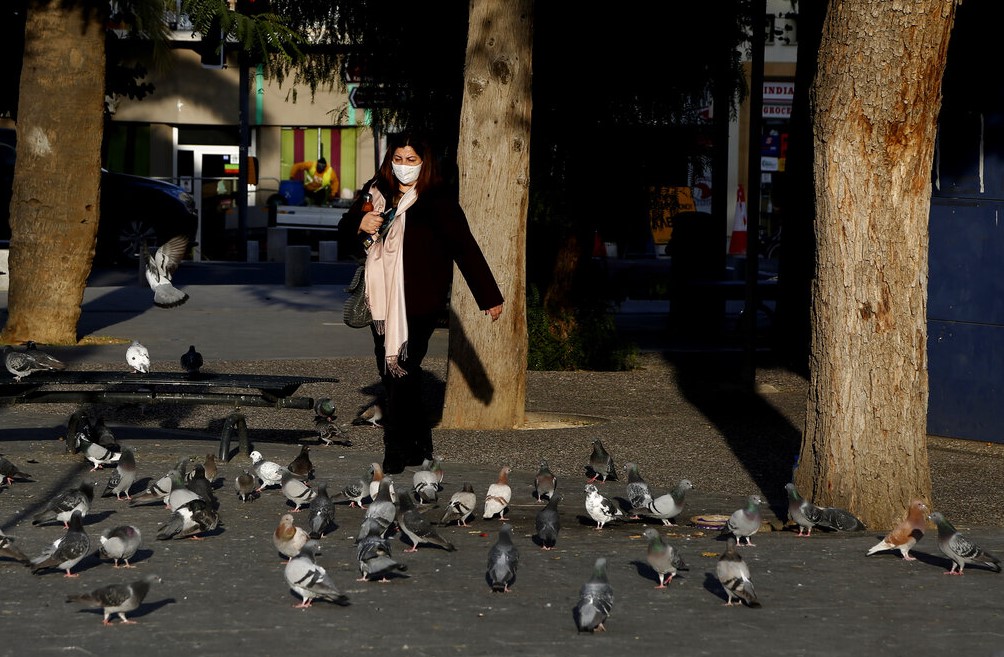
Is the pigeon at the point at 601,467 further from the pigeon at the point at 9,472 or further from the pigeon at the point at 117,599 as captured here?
the pigeon at the point at 117,599

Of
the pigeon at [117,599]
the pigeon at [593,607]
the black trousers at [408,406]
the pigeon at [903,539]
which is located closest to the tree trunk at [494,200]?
the black trousers at [408,406]

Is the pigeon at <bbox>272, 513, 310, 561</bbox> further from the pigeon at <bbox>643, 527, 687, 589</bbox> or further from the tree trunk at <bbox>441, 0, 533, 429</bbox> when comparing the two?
the tree trunk at <bbox>441, 0, 533, 429</bbox>

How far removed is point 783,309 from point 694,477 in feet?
23.8

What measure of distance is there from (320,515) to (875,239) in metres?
2.88

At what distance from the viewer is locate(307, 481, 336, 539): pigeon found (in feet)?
24.0

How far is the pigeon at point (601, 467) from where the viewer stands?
9.20m

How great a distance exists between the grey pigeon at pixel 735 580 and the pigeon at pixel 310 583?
1432 millimetres

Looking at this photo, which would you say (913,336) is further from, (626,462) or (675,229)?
(675,229)

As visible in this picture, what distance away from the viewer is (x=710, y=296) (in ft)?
61.6

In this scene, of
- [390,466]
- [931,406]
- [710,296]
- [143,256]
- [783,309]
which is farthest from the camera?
[143,256]

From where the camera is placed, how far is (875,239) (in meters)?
7.43

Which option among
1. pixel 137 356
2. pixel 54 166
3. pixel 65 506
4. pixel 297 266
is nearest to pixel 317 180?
pixel 297 266

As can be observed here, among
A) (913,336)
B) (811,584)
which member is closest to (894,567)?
(811,584)

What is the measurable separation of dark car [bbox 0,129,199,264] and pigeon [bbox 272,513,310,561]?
22444 mm
